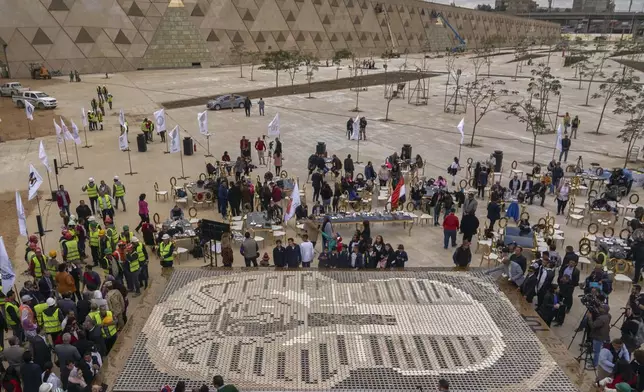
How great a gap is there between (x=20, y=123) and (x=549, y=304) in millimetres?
29464

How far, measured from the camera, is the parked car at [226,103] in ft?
105

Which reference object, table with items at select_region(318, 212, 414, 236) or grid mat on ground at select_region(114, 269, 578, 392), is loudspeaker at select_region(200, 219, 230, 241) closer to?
grid mat on ground at select_region(114, 269, 578, 392)

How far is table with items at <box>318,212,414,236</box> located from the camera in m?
13.7

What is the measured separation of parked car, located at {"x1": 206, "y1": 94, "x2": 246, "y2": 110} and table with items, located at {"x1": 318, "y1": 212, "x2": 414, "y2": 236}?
67.4 feet

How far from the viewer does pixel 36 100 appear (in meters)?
31.5

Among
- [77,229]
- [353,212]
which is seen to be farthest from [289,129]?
[77,229]

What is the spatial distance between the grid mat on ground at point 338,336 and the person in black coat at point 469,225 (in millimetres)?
2201

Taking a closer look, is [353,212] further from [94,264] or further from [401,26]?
[401,26]

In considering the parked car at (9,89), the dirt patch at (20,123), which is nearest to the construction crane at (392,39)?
the parked car at (9,89)

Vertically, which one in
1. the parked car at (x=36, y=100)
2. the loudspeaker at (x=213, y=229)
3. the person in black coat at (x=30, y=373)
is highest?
the parked car at (x=36, y=100)

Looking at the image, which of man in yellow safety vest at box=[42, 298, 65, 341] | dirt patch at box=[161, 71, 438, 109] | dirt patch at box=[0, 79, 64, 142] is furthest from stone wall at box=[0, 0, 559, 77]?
man in yellow safety vest at box=[42, 298, 65, 341]

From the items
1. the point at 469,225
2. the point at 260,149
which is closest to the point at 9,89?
the point at 260,149

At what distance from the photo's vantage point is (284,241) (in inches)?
531

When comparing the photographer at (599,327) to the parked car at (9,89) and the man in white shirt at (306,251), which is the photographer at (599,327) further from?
the parked car at (9,89)
